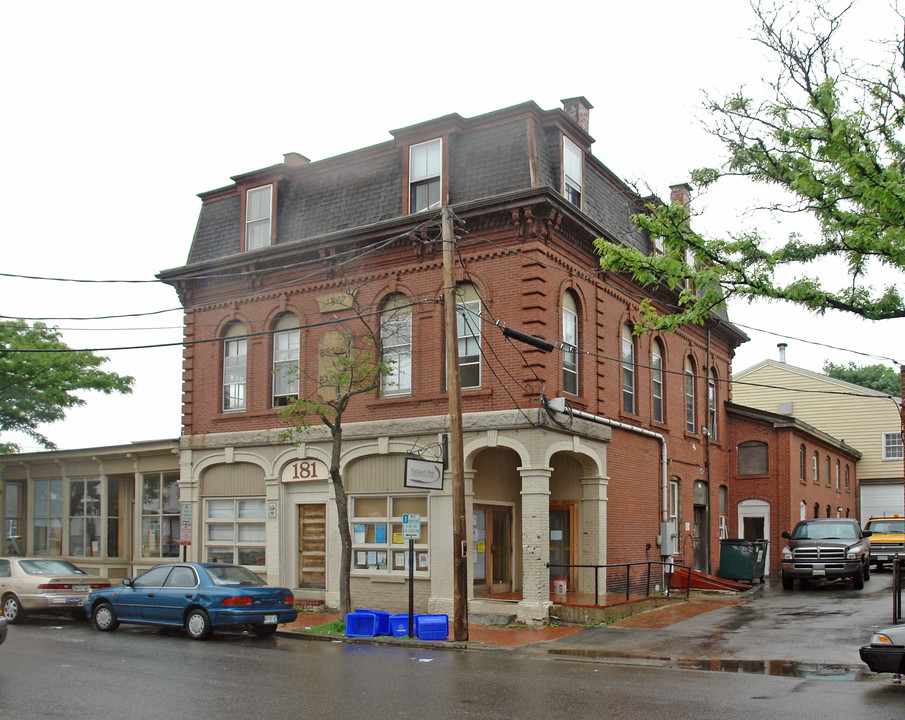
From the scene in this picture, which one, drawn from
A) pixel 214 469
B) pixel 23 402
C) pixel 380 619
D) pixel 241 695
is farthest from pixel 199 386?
pixel 241 695

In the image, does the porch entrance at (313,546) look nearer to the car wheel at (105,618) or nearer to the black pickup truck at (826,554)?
the car wheel at (105,618)

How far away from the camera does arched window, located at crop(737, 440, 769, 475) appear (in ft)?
105

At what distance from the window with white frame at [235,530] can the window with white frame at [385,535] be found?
2.88 metres

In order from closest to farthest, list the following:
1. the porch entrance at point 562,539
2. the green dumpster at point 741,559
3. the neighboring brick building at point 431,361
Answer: the neighboring brick building at point 431,361 → the porch entrance at point 562,539 → the green dumpster at point 741,559

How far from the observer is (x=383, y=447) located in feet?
67.9

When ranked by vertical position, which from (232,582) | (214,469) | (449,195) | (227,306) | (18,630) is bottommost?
(18,630)

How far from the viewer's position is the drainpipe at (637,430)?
62.4 ft

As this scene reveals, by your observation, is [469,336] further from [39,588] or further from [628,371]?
[39,588]

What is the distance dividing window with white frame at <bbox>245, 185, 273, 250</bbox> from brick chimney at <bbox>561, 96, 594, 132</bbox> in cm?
769

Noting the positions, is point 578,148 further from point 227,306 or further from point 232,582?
point 232,582

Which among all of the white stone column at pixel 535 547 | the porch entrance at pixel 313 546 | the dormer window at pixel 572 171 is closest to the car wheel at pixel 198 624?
the porch entrance at pixel 313 546

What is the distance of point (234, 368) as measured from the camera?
23984 millimetres

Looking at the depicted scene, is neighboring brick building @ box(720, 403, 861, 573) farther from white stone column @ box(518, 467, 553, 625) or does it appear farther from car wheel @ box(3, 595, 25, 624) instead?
car wheel @ box(3, 595, 25, 624)

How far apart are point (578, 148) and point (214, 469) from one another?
39.3ft
